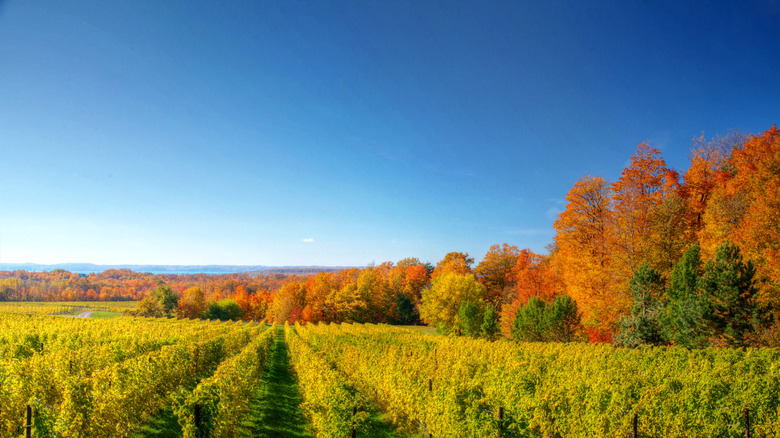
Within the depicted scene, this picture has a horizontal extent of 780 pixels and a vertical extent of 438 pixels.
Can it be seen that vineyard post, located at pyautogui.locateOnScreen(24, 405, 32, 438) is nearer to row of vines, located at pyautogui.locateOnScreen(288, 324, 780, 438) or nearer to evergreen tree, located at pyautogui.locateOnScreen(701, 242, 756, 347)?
row of vines, located at pyautogui.locateOnScreen(288, 324, 780, 438)

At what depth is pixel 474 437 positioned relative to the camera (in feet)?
20.3

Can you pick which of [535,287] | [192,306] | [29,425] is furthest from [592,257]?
[192,306]

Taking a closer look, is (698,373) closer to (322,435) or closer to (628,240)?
(322,435)

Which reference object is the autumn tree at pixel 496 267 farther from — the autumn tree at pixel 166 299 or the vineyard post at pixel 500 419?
the autumn tree at pixel 166 299

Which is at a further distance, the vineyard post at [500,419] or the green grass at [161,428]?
the green grass at [161,428]

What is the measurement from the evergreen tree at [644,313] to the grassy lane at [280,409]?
1752 centimetres

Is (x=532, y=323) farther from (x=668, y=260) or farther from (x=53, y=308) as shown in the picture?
(x=53, y=308)

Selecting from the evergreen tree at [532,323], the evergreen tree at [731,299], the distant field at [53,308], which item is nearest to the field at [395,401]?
the evergreen tree at [731,299]

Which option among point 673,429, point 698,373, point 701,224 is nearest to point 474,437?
point 673,429

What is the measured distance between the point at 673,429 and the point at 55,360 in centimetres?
1659

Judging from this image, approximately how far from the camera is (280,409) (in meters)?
11.4

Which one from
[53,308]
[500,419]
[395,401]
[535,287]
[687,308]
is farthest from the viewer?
[53,308]

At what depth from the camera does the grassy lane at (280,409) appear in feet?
30.6

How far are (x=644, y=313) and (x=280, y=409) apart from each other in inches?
764
